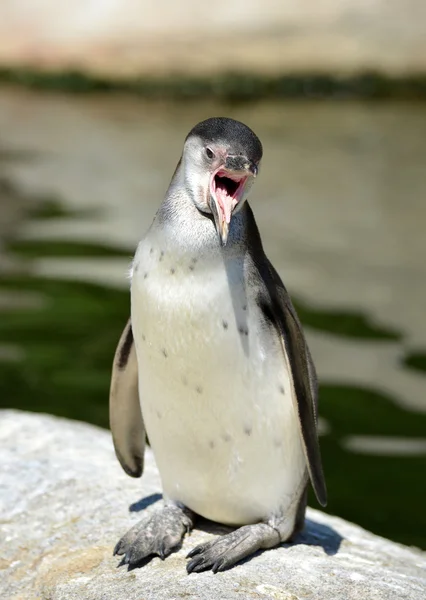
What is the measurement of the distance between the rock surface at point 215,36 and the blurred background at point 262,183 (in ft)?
0.10

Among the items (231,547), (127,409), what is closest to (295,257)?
(127,409)

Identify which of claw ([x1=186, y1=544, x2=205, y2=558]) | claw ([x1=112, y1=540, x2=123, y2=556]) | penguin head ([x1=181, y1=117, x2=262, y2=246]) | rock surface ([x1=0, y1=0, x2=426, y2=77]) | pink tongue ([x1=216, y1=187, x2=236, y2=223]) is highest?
rock surface ([x1=0, y1=0, x2=426, y2=77])

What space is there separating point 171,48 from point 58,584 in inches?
609

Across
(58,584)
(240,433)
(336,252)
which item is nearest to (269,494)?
(240,433)

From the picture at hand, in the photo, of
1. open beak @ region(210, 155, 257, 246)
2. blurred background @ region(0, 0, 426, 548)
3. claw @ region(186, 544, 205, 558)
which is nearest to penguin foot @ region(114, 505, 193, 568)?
claw @ region(186, 544, 205, 558)

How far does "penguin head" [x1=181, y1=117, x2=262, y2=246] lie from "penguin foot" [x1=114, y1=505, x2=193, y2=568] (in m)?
0.99

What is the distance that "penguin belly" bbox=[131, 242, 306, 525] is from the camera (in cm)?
357

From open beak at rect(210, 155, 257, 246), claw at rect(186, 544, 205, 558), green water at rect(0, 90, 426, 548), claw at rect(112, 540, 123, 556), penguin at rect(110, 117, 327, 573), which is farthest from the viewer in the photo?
green water at rect(0, 90, 426, 548)

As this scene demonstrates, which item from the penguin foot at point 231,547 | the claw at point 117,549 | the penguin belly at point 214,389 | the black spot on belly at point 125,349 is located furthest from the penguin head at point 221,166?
the claw at point 117,549

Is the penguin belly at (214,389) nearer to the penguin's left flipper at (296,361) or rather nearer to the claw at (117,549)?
the penguin's left flipper at (296,361)

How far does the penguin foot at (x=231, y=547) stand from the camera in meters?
3.59

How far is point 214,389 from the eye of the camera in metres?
3.65

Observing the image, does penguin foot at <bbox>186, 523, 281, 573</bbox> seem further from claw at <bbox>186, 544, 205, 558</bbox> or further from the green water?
the green water

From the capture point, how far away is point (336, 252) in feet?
34.4
